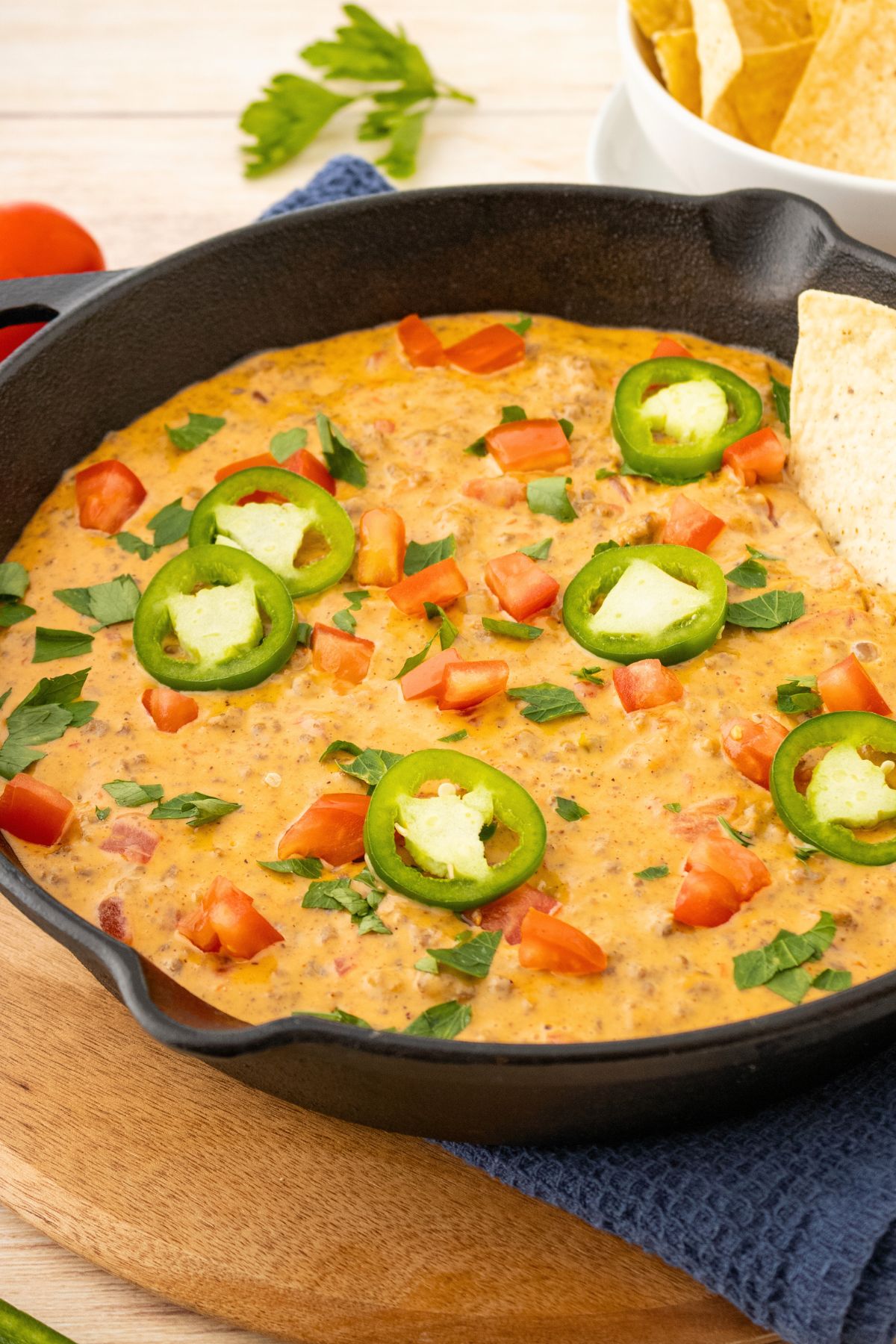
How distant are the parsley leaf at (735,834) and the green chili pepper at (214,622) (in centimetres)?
107

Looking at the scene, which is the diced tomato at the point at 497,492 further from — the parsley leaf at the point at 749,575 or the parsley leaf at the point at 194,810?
the parsley leaf at the point at 194,810

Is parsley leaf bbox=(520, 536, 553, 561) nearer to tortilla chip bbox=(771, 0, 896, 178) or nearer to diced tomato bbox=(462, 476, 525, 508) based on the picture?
diced tomato bbox=(462, 476, 525, 508)

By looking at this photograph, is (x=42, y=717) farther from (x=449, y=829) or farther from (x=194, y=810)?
(x=449, y=829)

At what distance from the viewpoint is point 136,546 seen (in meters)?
3.77

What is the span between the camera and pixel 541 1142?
2666 mm

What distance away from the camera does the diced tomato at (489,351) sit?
4238mm

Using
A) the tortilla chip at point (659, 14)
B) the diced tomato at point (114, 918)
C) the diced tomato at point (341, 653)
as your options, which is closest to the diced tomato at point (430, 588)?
the diced tomato at point (341, 653)

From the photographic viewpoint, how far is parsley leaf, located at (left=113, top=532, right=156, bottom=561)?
12.3 feet

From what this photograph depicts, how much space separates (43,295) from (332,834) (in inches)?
69.8

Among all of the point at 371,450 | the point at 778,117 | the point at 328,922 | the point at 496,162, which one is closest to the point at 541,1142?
the point at 328,922

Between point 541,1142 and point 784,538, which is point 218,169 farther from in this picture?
point 541,1142

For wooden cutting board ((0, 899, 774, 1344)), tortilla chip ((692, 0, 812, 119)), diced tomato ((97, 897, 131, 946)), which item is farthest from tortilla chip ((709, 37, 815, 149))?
wooden cutting board ((0, 899, 774, 1344))

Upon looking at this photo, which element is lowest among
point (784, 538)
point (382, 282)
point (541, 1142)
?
point (541, 1142)

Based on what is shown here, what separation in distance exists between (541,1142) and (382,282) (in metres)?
2.61
